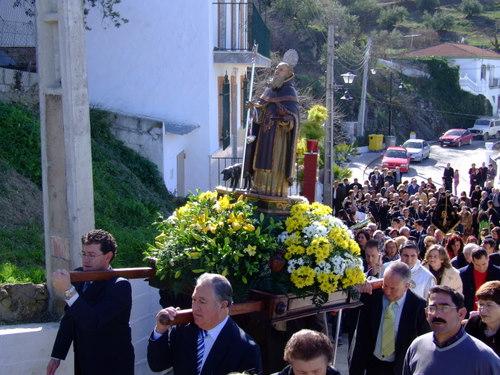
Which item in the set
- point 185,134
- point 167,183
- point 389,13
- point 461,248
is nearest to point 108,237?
point 461,248

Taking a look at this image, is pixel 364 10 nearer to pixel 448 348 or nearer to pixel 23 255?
pixel 23 255

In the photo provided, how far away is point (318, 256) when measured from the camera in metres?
5.33

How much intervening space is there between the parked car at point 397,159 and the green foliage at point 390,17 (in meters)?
34.4

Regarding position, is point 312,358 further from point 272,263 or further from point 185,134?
point 185,134

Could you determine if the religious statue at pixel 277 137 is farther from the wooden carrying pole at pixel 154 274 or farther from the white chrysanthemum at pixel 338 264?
the wooden carrying pole at pixel 154 274

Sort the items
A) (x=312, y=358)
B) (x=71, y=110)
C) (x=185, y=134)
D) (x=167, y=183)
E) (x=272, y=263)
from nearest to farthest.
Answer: (x=312, y=358), (x=272, y=263), (x=71, y=110), (x=167, y=183), (x=185, y=134)

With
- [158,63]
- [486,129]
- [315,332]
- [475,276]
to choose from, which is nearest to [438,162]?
[486,129]

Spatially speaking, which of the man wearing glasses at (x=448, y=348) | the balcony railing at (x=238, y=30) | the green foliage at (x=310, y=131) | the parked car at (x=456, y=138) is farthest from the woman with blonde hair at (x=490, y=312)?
the parked car at (x=456, y=138)

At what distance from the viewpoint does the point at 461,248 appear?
8.18m

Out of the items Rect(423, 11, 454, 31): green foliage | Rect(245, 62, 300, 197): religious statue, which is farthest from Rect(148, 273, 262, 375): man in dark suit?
Rect(423, 11, 454, 31): green foliage

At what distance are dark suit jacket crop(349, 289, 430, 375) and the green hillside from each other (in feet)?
9.70

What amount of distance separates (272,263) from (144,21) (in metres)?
10.4

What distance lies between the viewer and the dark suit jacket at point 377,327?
520cm

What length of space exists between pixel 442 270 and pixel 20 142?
18.8 ft
